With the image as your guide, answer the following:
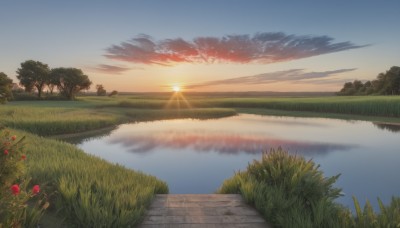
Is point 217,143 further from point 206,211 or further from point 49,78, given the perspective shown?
point 49,78

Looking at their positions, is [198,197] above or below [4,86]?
below

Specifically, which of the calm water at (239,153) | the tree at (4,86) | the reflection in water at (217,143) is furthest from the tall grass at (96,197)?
the tree at (4,86)

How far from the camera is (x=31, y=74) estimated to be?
235 feet

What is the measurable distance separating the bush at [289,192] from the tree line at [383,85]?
80105mm

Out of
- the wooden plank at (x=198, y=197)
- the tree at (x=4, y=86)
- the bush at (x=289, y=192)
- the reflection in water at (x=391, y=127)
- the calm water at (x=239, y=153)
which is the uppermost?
the tree at (x=4, y=86)

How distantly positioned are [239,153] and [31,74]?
235 feet

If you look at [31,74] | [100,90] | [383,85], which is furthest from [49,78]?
[383,85]

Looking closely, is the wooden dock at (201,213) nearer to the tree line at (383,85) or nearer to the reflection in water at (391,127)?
the reflection in water at (391,127)

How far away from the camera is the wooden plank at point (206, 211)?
18.5ft

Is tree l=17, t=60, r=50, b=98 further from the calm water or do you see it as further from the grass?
the grass

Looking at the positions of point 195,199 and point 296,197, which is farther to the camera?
point 195,199

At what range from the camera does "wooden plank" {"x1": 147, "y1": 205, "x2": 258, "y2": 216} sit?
18.5 ft

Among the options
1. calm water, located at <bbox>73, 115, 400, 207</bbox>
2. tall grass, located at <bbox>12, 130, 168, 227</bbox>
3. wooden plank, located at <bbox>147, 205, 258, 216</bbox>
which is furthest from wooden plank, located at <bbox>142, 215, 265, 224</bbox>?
calm water, located at <bbox>73, 115, 400, 207</bbox>

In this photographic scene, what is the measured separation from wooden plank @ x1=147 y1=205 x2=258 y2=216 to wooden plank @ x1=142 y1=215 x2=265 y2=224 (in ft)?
0.56
